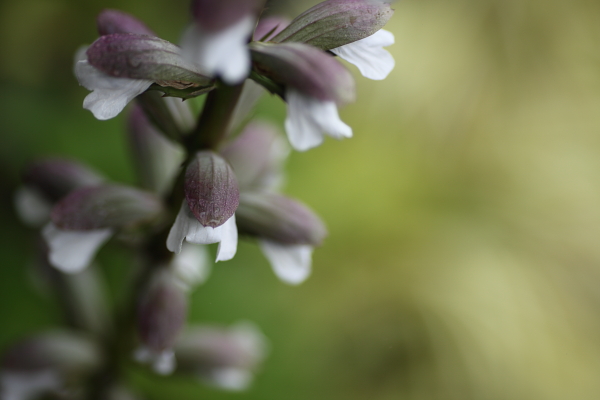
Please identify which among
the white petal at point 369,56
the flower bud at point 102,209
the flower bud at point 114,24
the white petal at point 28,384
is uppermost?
the white petal at point 369,56

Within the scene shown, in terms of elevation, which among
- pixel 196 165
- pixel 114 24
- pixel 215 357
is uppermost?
pixel 114 24

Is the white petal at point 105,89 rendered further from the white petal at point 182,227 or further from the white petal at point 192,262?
the white petal at point 192,262

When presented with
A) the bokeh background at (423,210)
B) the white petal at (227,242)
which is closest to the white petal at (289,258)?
the white petal at (227,242)

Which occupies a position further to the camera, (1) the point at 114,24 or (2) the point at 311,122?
(1) the point at 114,24

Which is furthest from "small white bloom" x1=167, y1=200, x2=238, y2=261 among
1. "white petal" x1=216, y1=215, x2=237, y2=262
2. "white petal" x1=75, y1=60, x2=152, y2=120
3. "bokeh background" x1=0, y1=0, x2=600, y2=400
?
"bokeh background" x1=0, y1=0, x2=600, y2=400

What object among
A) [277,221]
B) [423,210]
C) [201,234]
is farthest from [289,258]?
[423,210]

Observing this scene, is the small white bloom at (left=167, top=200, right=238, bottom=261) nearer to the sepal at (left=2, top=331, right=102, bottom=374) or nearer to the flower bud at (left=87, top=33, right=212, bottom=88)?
the flower bud at (left=87, top=33, right=212, bottom=88)

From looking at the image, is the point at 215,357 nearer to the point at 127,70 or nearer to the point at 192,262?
the point at 192,262
